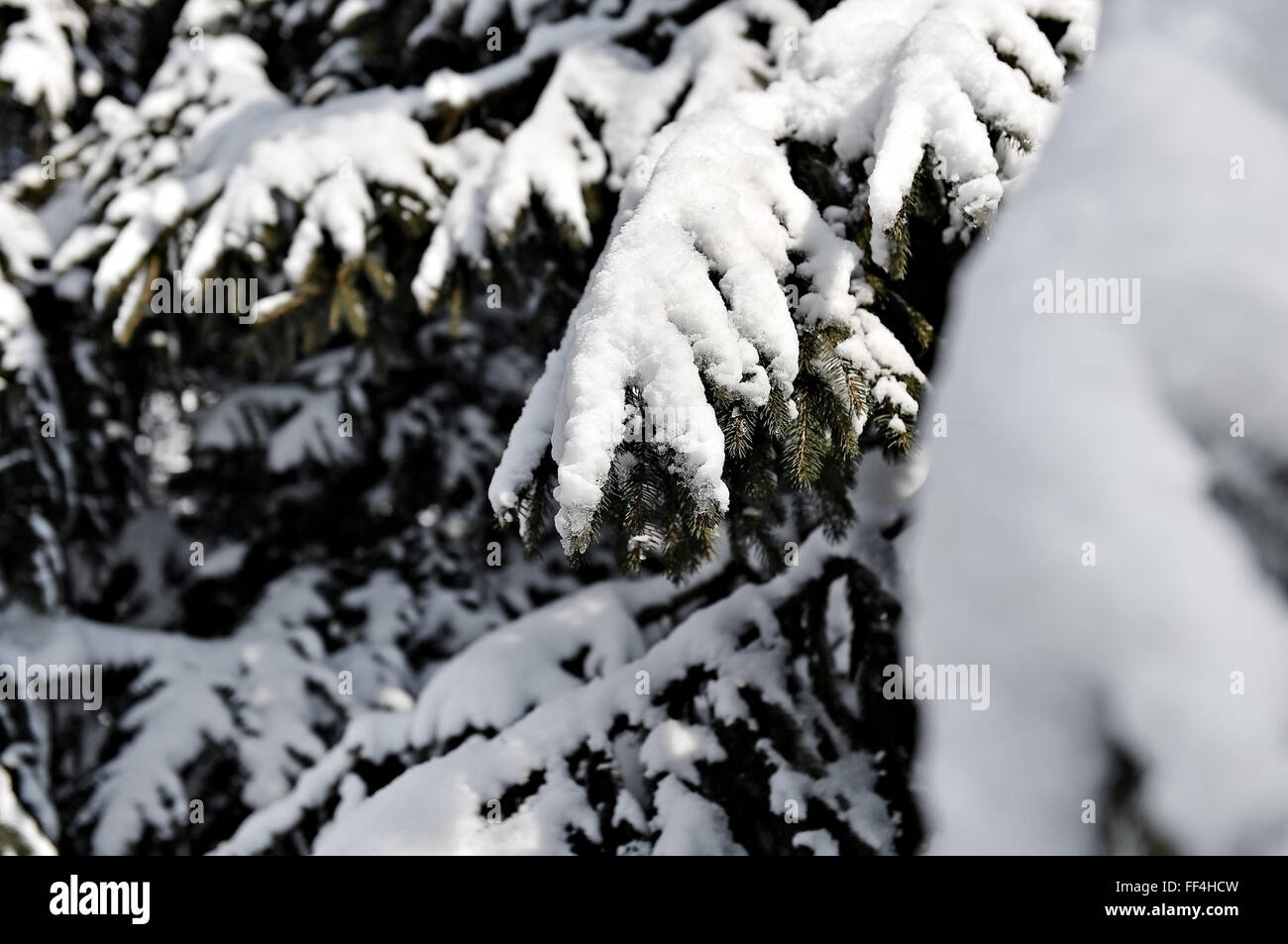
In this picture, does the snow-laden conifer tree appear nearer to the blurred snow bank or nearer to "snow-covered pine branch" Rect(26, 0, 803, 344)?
"snow-covered pine branch" Rect(26, 0, 803, 344)

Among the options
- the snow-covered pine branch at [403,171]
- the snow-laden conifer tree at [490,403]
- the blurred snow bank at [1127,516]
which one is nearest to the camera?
the blurred snow bank at [1127,516]

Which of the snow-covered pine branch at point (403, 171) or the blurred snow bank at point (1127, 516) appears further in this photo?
the snow-covered pine branch at point (403, 171)

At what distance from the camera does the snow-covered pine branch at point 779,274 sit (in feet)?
4.37

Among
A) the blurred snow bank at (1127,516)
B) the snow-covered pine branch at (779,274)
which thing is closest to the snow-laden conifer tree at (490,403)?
the snow-covered pine branch at (779,274)

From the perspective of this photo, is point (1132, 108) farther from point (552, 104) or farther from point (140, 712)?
point (140, 712)

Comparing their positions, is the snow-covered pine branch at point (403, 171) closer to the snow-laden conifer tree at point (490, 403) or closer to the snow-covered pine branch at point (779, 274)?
the snow-laden conifer tree at point (490, 403)

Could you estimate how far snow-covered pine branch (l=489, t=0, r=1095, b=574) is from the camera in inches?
52.4

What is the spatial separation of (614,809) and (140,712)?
2564mm

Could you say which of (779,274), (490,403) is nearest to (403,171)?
(779,274)

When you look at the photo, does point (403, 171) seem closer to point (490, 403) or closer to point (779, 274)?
point (779, 274)

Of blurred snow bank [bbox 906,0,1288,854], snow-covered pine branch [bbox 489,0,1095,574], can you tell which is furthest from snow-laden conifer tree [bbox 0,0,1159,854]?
blurred snow bank [bbox 906,0,1288,854]

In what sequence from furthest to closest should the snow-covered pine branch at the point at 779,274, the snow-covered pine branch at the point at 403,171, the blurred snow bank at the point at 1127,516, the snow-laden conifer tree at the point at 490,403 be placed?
1. the snow-covered pine branch at the point at 403,171
2. the snow-laden conifer tree at the point at 490,403
3. the snow-covered pine branch at the point at 779,274
4. the blurred snow bank at the point at 1127,516

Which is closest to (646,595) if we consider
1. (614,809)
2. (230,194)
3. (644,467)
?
(614,809)
